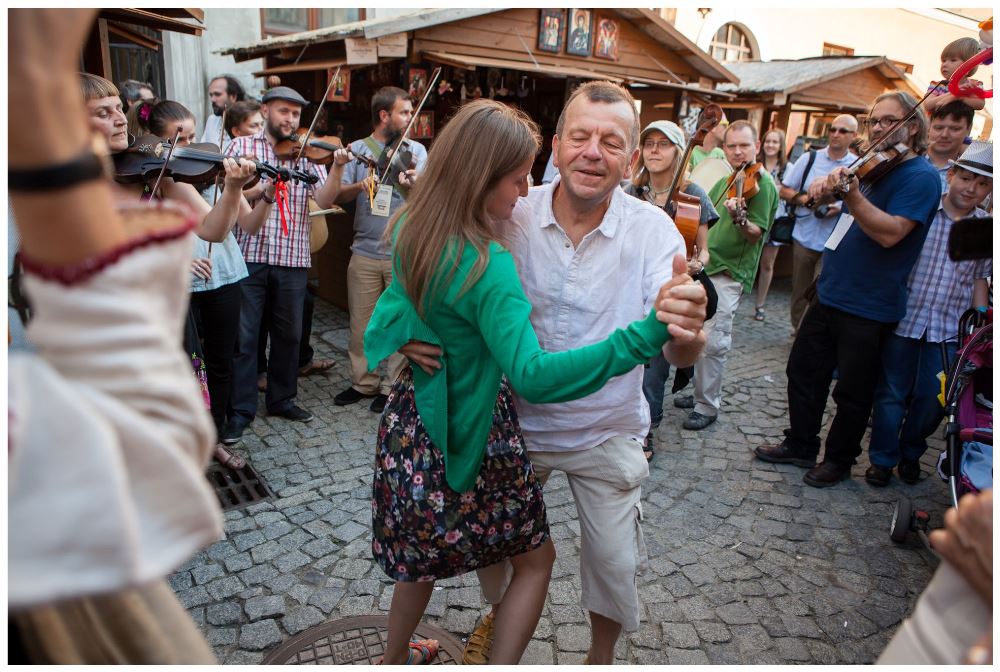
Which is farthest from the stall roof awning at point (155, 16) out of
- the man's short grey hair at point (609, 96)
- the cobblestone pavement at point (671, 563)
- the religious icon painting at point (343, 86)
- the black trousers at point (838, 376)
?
the black trousers at point (838, 376)

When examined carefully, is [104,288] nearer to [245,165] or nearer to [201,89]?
[245,165]

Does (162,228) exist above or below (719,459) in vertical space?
above

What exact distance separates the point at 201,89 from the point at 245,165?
832 centimetres

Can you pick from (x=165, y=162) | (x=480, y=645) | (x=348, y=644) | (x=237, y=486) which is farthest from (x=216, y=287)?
(x=480, y=645)

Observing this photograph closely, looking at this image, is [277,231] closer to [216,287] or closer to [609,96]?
[216,287]

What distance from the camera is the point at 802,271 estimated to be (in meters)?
6.50

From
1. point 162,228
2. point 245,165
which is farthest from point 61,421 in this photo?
point 245,165

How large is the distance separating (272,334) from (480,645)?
274 cm

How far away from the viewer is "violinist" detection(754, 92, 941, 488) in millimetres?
3490

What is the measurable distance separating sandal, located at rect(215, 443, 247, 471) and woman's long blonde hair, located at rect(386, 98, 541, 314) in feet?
8.06

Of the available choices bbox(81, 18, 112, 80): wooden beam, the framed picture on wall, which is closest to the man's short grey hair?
bbox(81, 18, 112, 80): wooden beam

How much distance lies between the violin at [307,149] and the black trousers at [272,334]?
0.74 metres

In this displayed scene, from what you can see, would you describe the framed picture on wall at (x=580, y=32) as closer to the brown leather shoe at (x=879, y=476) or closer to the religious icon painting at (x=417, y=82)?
the religious icon painting at (x=417, y=82)

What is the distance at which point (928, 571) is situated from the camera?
3.24 metres
